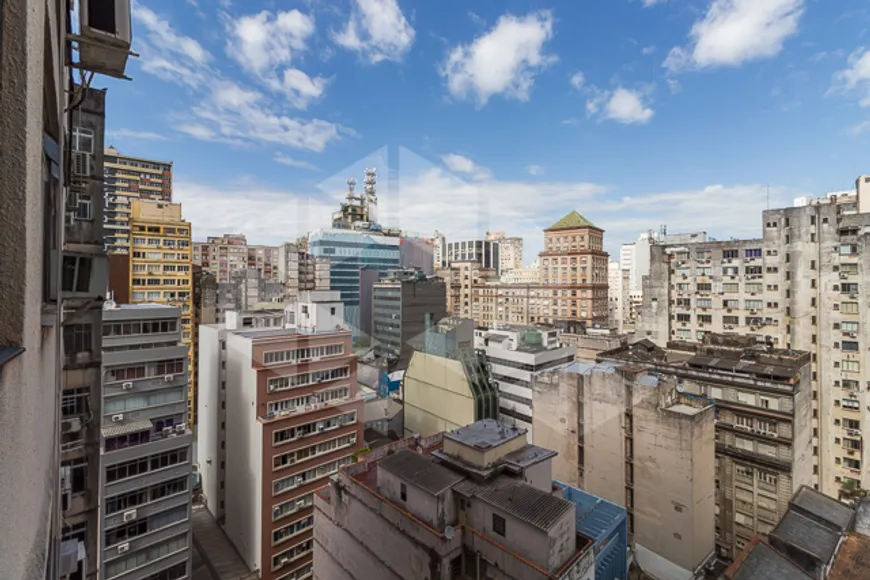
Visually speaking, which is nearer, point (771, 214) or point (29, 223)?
point (29, 223)

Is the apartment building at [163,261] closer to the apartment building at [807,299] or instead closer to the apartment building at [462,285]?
the apartment building at [807,299]

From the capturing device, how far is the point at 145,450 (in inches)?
621

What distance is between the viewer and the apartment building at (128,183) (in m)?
52.9

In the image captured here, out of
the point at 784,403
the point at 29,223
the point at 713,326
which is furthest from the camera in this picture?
the point at 713,326

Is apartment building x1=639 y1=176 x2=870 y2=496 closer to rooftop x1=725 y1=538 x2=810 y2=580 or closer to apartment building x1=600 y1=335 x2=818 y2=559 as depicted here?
apartment building x1=600 y1=335 x2=818 y2=559

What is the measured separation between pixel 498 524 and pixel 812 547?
1125cm

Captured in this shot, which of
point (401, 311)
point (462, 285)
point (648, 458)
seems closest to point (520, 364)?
point (648, 458)

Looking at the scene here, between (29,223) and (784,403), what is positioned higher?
(29,223)

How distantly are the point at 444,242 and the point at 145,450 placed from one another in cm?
11486

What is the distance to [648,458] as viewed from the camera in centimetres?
1939

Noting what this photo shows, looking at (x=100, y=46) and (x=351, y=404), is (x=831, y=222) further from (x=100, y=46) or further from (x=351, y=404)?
(x=100, y=46)

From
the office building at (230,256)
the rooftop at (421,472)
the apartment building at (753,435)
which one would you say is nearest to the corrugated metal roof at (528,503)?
the rooftop at (421,472)

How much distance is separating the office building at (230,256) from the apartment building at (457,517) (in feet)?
201

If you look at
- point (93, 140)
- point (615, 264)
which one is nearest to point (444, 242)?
point (615, 264)
